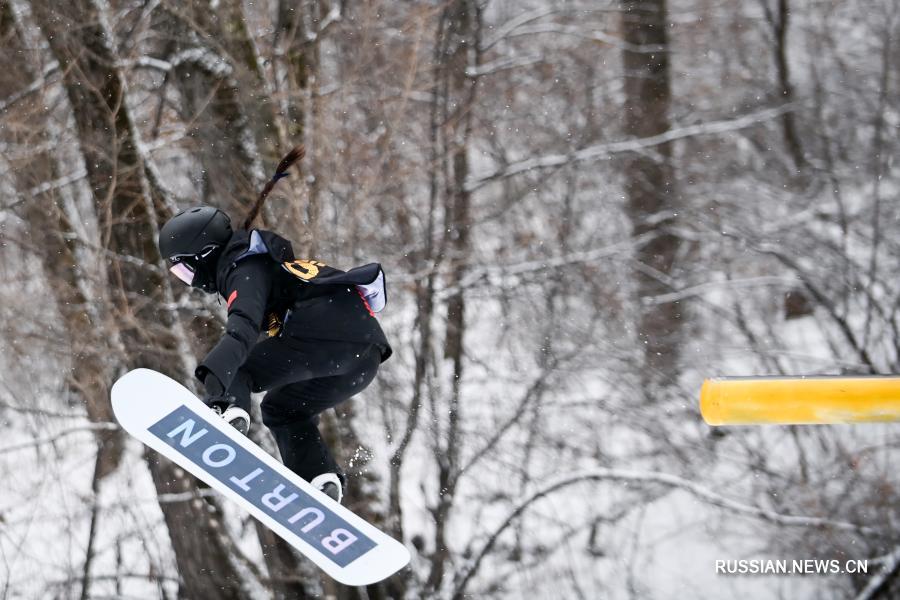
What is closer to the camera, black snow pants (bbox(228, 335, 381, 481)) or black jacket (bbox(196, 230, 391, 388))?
black jacket (bbox(196, 230, 391, 388))

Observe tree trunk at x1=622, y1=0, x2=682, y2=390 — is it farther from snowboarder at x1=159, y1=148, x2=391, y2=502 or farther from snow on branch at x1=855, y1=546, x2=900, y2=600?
snowboarder at x1=159, y1=148, x2=391, y2=502

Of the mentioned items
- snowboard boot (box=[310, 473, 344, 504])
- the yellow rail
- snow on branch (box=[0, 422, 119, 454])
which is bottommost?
snow on branch (box=[0, 422, 119, 454])

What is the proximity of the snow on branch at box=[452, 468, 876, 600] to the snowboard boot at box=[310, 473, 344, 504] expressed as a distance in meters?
3.41

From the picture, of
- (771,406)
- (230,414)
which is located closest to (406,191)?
(230,414)

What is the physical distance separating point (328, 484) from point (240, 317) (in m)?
1.09

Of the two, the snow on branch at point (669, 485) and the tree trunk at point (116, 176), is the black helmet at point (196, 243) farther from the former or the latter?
the snow on branch at point (669, 485)

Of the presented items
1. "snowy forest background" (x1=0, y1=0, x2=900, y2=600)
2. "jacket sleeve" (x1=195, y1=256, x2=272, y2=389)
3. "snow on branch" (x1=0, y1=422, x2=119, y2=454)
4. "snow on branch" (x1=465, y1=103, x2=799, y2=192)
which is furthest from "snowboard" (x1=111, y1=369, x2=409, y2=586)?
"snow on branch" (x1=465, y1=103, x2=799, y2=192)

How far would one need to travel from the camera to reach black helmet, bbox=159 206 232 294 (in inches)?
151

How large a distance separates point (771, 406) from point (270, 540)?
5499 mm

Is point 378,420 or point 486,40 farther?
point 486,40

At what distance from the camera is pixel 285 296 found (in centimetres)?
407

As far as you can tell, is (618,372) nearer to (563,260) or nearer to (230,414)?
(563,260)

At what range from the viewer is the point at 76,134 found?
23.1 feet

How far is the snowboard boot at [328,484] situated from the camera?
4359mm
